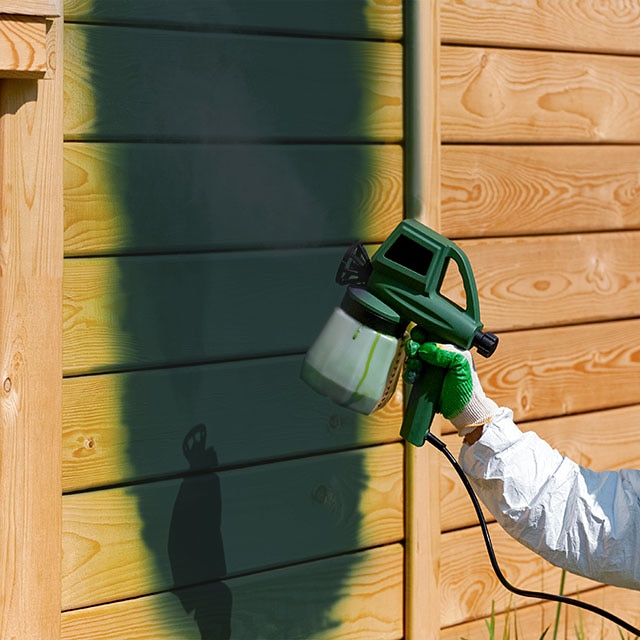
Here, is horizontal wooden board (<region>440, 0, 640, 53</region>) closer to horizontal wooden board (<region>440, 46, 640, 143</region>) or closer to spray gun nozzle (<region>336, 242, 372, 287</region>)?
horizontal wooden board (<region>440, 46, 640, 143</region>)

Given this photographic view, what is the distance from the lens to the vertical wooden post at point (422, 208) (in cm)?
215

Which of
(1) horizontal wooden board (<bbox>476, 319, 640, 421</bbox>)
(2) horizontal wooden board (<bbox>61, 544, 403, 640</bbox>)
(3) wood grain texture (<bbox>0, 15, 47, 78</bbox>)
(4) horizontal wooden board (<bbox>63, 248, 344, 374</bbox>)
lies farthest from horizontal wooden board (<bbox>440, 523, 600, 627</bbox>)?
(3) wood grain texture (<bbox>0, 15, 47, 78</bbox>)

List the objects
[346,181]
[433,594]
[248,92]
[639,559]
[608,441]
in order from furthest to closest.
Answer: [608,441], [433,594], [346,181], [248,92], [639,559]

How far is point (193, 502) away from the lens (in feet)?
6.60

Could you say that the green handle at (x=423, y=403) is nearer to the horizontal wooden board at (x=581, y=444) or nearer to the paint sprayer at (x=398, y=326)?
the paint sprayer at (x=398, y=326)

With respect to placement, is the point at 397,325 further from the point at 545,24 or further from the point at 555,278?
the point at 545,24

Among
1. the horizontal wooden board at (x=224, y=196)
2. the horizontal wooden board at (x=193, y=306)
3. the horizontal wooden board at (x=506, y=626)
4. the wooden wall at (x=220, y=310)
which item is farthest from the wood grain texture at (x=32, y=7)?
the horizontal wooden board at (x=506, y=626)

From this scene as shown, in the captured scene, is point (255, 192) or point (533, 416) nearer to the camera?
point (255, 192)

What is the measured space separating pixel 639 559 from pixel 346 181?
95 cm

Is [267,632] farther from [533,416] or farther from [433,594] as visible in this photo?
[533,416]

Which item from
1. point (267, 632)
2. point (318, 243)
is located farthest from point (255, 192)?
point (267, 632)

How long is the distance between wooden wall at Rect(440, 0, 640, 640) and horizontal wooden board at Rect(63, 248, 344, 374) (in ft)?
1.31

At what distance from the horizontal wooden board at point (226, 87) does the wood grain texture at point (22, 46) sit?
0.12 meters

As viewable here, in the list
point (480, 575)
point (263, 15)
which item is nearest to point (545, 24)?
point (263, 15)
